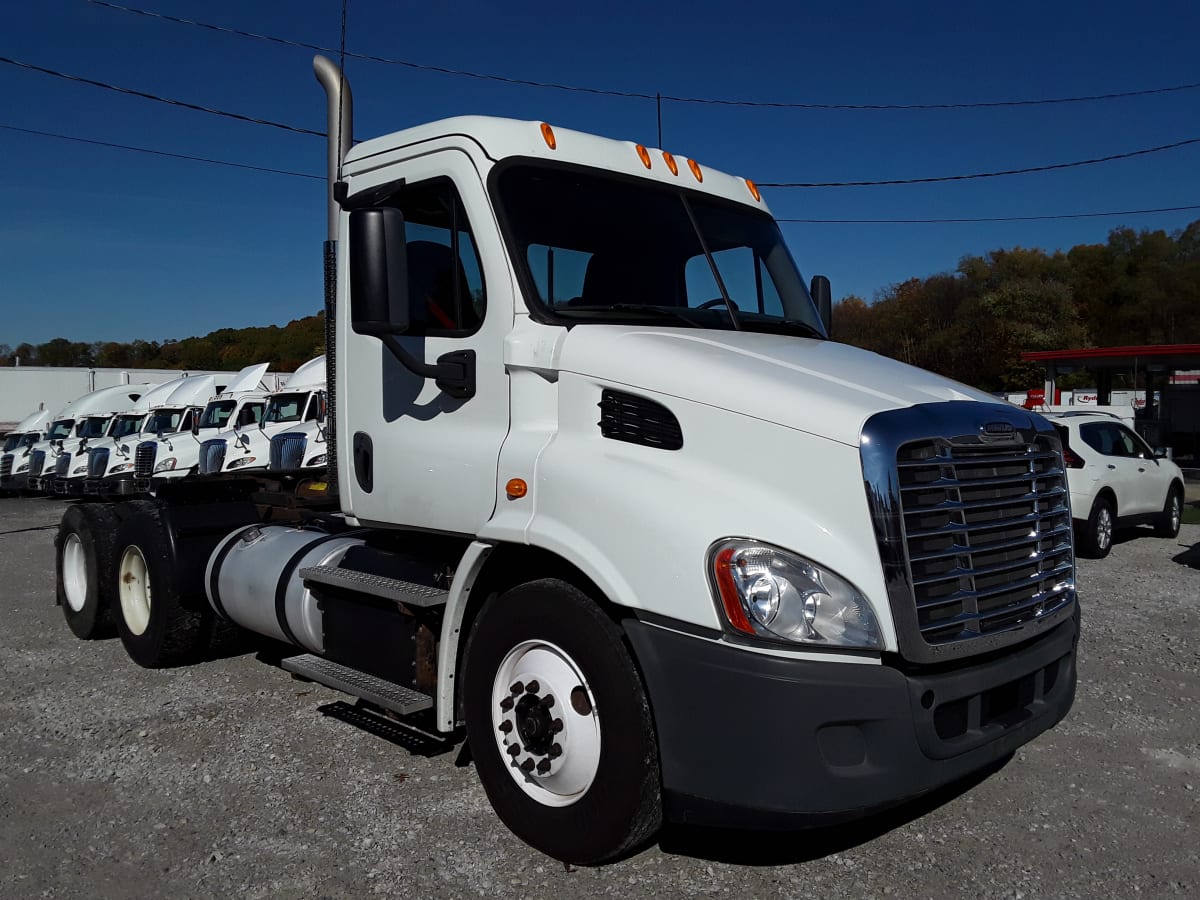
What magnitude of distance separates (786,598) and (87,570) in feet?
19.4

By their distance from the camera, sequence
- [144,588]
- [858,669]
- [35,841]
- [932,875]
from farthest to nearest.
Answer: [144,588], [35,841], [932,875], [858,669]

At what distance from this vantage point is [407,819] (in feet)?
13.4

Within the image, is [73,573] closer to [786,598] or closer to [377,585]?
[377,585]

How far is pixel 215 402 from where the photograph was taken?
20.0m

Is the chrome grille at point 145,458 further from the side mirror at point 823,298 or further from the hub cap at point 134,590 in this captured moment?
the side mirror at point 823,298

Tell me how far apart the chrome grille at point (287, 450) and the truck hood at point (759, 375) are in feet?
45.2

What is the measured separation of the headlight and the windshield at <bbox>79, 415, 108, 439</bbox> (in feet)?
77.0

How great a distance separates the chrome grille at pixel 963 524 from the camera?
301 cm

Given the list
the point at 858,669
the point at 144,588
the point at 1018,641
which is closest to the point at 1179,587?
the point at 1018,641

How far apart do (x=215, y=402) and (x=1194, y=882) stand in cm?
1949

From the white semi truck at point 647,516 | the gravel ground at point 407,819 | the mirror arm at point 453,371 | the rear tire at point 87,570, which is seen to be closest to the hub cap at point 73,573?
the rear tire at point 87,570

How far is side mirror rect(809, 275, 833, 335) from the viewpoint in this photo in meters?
5.24

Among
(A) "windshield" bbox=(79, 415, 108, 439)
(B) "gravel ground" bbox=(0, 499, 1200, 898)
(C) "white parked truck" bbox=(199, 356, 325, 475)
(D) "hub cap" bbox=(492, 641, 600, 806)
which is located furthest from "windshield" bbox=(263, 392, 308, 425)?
(D) "hub cap" bbox=(492, 641, 600, 806)

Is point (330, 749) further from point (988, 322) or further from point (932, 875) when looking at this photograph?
point (988, 322)
